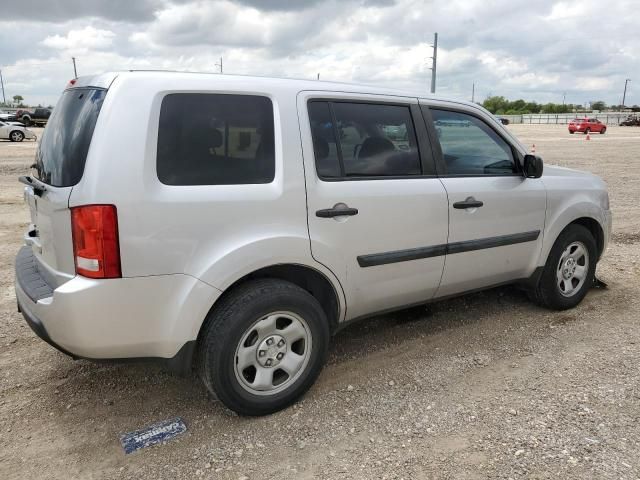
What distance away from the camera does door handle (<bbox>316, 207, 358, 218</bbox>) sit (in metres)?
2.96

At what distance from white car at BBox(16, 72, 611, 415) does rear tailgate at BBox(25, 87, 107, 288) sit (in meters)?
0.01

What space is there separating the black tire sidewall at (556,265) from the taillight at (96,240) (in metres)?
3.37

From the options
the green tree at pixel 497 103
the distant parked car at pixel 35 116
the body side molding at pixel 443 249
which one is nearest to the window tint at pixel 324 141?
the body side molding at pixel 443 249

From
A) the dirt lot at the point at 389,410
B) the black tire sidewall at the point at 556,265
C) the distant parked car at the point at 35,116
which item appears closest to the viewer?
the dirt lot at the point at 389,410

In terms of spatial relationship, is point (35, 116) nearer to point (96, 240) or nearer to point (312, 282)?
point (312, 282)

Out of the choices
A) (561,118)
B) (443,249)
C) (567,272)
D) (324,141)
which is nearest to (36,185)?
(324,141)

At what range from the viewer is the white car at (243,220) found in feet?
8.08

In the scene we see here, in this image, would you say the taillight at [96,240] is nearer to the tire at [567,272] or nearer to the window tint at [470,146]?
the window tint at [470,146]

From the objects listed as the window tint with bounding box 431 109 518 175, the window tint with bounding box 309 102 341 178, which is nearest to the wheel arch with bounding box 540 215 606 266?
the window tint with bounding box 431 109 518 175

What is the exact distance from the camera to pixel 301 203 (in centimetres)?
289

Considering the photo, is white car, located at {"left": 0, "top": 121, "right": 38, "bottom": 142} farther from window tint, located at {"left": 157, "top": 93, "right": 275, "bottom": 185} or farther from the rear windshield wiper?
window tint, located at {"left": 157, "top": 93, "right": 275, "bottom": 185}

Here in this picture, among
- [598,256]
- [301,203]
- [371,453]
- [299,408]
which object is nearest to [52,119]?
[301,203]

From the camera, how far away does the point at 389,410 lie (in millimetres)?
3064

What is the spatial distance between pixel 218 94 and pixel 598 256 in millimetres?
3651
